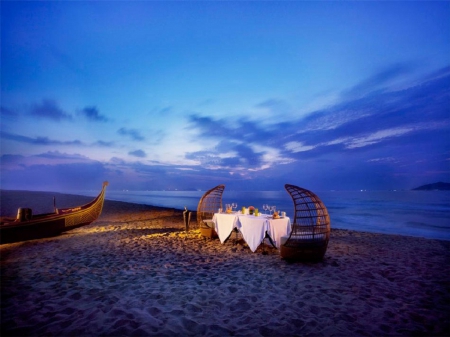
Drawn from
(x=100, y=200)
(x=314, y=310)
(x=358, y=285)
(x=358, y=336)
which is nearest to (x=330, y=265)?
(x=358, y=285)

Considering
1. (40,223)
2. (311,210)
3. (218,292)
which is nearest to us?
(218,292)

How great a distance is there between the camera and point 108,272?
4906 millimetres

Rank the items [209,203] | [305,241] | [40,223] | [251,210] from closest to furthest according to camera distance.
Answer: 1. [305,241]
2. [251,210]
3. [40,223]
4. [209,203]

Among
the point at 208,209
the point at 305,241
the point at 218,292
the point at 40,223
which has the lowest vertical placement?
the point at 218,292

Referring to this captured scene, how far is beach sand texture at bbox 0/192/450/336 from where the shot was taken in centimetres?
301

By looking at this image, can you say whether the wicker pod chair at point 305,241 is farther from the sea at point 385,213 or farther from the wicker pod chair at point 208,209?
the sea at point 385,213

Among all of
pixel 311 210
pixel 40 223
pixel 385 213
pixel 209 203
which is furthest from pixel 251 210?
pixel 385 213

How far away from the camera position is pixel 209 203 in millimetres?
10477

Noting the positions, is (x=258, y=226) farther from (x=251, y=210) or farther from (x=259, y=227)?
(x=251, y=210)

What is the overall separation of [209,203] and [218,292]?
6487 mm

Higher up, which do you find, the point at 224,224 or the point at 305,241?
the point at 224,224

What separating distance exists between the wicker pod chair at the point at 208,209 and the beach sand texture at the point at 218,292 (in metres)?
1.49

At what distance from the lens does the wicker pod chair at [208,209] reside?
27.4ft

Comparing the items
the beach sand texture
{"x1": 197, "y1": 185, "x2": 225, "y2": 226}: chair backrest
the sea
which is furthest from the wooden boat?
the sea
